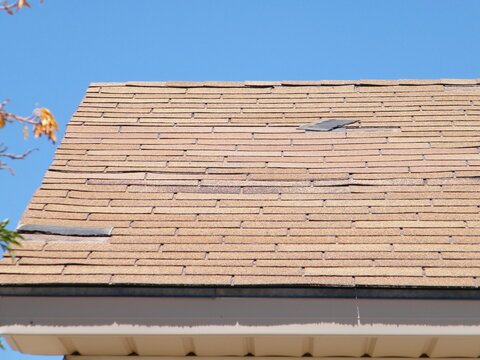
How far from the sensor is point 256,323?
5.08 meters

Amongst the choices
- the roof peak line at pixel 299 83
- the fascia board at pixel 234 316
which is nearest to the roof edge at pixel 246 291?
the fascia board at pixel 234 316

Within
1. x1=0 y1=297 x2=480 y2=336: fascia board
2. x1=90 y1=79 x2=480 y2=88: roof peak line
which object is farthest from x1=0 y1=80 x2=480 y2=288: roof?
x1=0 y1=297 x2=480 y2=336: fascia board

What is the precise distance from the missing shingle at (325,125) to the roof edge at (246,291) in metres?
2.52

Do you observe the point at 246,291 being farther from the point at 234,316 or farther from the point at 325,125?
the point at 325,125

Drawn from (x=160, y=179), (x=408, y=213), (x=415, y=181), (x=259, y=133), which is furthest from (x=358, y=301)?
(x=259, y=133)

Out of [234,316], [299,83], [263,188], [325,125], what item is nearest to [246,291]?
[234,316]

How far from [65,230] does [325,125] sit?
105 inches

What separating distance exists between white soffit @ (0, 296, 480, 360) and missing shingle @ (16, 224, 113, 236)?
696 mm

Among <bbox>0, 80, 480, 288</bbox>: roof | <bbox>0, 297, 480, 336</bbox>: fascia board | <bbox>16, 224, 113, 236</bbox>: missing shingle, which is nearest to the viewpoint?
<bbox>0, 297, 480, 336</bbox>: fascia board

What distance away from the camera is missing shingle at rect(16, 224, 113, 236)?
579 cm

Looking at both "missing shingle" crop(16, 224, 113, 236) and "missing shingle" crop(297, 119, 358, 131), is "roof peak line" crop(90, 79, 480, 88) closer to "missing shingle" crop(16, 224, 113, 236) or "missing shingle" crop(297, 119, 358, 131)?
"missing shingle" crop(297, 119, 358, 131)

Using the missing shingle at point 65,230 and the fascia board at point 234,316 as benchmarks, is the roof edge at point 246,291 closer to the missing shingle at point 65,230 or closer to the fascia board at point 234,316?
the fascia board at point 234,316

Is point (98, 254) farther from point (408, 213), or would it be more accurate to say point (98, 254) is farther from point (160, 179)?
point (408, 213)

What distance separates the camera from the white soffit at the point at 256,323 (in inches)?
198
